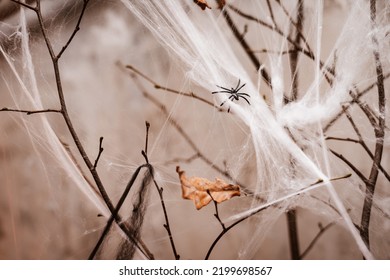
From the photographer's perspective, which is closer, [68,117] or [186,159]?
[68,117]

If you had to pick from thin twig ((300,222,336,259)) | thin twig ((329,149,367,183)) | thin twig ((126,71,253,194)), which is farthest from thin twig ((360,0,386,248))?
thin twig ((126,71,253,194))

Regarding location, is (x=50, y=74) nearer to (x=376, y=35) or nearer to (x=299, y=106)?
(x=299, y=106)

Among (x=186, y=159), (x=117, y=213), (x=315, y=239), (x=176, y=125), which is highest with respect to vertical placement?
(x=176, y=125)

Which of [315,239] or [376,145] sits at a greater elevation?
[376,145]

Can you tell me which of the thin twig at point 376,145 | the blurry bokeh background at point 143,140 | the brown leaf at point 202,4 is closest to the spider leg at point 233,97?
the blurry bokeh background at point 143,140

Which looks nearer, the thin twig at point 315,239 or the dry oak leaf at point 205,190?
the dry oak leaf at point 205,190

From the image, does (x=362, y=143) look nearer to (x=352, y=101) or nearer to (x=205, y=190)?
(x=352, y=101)

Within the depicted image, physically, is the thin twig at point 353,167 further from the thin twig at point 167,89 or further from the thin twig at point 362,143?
the thin twig at point 167,89

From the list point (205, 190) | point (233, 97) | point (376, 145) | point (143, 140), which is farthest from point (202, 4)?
point (376, 145)

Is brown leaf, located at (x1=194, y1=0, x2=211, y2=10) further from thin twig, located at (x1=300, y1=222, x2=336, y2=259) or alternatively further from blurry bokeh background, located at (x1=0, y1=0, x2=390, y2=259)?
thin twig, located at (x1=300, y1=222, x2=336, y2=259)
